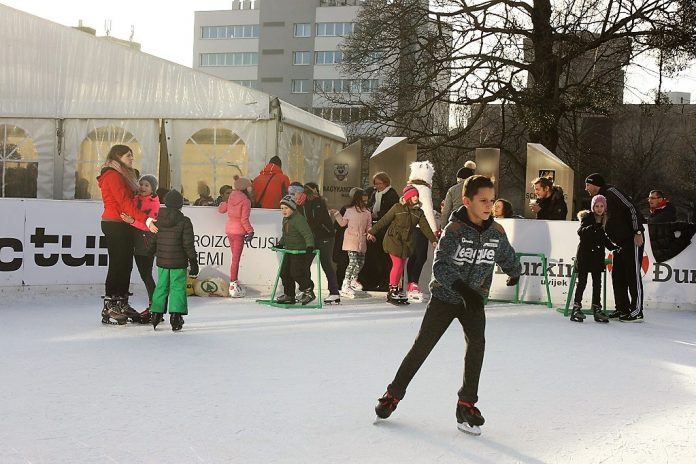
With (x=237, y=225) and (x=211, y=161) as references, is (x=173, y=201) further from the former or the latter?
(x=211, y=161)

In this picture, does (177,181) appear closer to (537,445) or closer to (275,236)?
(275,236)

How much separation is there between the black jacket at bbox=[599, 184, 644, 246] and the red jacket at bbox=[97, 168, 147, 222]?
5252 mm

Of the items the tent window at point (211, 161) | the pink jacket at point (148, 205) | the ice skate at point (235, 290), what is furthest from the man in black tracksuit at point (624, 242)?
the tent window at point (211, 161)

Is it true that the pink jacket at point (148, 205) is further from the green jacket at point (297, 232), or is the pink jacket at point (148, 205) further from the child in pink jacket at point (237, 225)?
the child in pink jacket at point (237, 225)

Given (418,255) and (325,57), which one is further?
(325,57)

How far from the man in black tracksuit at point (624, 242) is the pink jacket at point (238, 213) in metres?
4.28

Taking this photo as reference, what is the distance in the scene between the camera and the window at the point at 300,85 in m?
77.7

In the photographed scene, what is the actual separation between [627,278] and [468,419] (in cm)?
625

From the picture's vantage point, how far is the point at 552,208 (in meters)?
12.3

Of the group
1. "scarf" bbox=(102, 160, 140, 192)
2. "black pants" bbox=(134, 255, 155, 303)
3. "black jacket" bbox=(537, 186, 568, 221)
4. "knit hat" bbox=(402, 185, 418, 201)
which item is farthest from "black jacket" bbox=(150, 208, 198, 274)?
"black jacket" bbox=(537, 186, 568, 221)

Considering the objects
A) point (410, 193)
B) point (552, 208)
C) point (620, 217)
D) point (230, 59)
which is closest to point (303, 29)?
point (230, 59)

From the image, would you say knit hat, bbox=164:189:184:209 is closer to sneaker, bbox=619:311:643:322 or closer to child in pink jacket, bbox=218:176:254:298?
child in pink jacket, bbox=218:176:254:298

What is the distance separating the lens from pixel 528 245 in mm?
11867

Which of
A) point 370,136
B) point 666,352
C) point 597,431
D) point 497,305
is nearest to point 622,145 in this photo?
point 370,136
